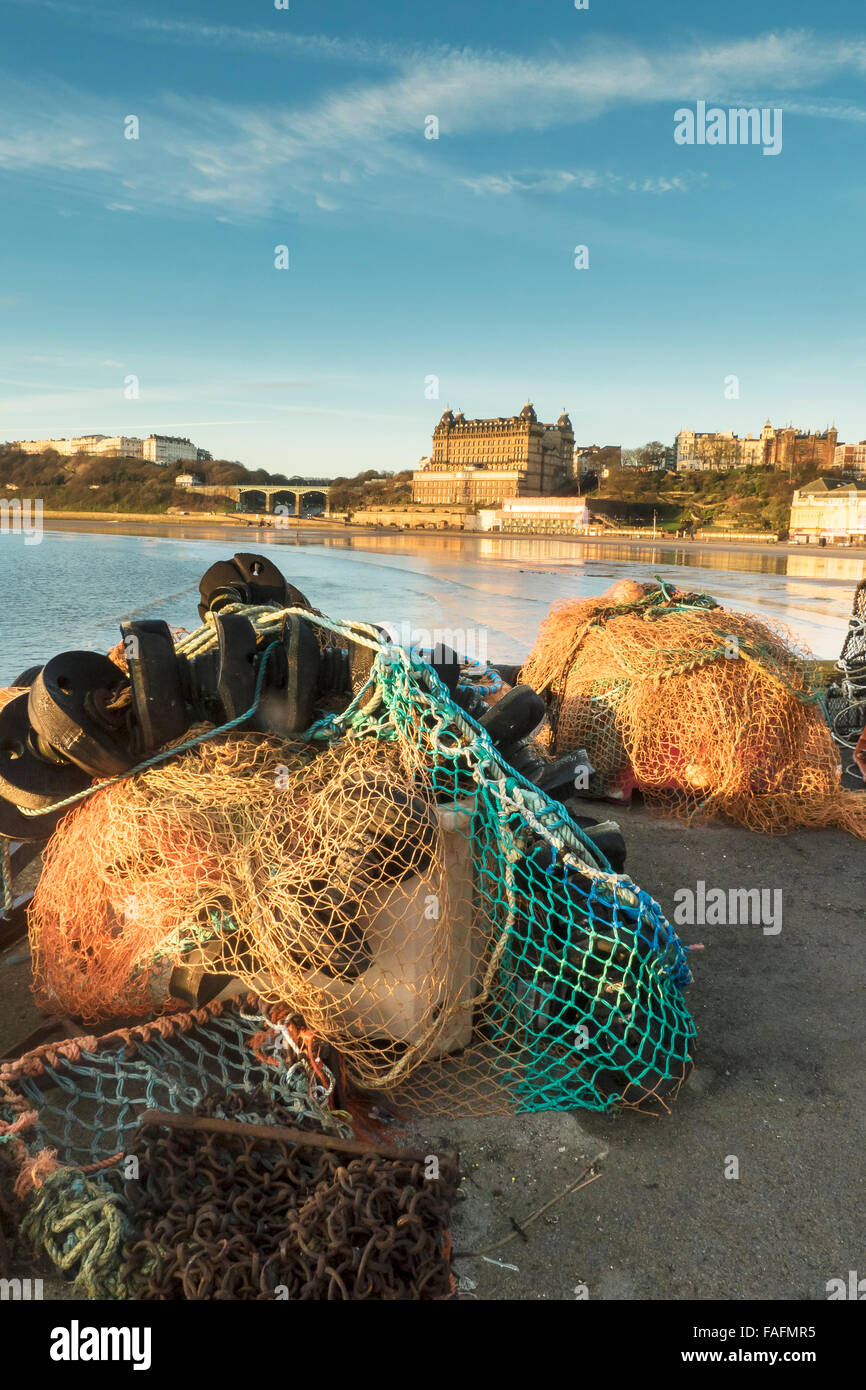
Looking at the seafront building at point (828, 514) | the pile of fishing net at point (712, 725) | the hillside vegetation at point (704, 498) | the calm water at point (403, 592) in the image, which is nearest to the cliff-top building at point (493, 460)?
the hillside vegetation at point (704, 498)

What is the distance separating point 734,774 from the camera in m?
5.22

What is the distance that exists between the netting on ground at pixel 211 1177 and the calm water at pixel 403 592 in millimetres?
9059

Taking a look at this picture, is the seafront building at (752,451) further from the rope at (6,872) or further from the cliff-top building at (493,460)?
the rope at (6,872)

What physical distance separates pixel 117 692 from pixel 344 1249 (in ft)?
6.48

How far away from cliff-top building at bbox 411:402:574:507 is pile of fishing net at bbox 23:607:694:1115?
124 metres

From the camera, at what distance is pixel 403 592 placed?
22672mm

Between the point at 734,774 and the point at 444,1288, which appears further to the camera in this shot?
the point at 734,774

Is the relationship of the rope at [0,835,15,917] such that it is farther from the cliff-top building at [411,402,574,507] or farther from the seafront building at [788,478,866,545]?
the cliff-top building at [411,402,574,507]

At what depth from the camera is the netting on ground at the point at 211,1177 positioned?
2000mm

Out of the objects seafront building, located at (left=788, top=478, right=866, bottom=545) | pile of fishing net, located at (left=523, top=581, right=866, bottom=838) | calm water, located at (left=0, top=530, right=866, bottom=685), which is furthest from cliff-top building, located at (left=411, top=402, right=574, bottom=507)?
pile of fishing net, located at (left=523, top=581, right=866, bottom=838)

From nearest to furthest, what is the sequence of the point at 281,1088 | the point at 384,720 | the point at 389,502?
the point at 281,1088
the point at 384,720
the point at 389,502

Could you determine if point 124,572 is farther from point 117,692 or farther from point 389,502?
point 389,502
